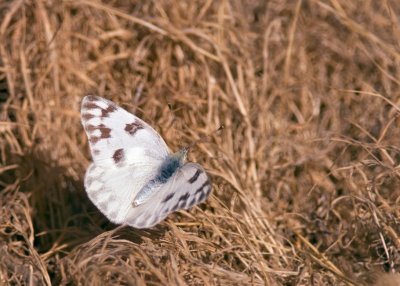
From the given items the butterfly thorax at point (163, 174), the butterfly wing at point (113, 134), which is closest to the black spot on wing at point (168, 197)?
the butterfly thorax at point (163, 174)

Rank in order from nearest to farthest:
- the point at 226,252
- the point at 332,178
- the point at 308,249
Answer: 1. the point at 226,252
2. the point at 308,249
3. the point at 332,178

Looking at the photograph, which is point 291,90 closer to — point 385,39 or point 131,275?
point 385,39

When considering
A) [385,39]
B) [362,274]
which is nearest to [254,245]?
[362,274]

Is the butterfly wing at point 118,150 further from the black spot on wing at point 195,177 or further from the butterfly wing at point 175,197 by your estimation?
the black spot on wing at point 195,177

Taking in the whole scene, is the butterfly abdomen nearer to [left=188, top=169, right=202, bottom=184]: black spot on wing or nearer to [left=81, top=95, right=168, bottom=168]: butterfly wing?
→ [left=81, top=95, right=168, bottom=168]: butterfly wing

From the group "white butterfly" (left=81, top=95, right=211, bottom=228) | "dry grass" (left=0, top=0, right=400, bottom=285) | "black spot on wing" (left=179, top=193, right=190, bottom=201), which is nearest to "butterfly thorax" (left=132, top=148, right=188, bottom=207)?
"white butterfly" (left=81, top=95, right=211, bottom=228)

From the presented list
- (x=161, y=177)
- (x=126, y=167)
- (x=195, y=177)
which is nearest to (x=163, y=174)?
(x=161, y=177)

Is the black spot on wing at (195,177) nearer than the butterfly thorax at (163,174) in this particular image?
Yes
